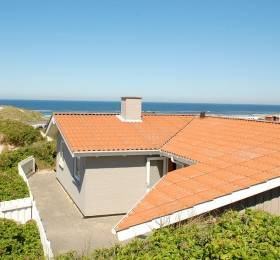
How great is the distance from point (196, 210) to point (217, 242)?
119 inches

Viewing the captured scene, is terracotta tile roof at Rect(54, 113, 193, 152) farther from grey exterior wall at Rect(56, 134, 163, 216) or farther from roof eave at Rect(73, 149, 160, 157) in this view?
grey exterior wall at Rect(56, 134, 163, 216)

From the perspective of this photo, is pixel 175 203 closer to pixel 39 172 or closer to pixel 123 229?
pixel 123 229

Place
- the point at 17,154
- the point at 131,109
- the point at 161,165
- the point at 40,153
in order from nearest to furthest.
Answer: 1. the point at 161,165
2. the point at 131,109
3. the point at 17,154
4. the point at 40,153

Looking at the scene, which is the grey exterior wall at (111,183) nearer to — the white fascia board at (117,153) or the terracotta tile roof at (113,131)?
the white fascia board at (117,153)

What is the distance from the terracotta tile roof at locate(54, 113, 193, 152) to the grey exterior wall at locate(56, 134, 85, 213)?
4.53 feet

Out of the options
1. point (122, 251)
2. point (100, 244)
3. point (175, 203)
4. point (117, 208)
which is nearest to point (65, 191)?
point (117, 208)

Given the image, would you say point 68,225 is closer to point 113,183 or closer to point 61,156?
point 113,183

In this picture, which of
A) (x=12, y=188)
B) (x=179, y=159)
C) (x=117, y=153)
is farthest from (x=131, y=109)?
(x=12, y=188)

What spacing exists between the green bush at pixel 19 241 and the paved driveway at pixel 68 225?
0.62 meters

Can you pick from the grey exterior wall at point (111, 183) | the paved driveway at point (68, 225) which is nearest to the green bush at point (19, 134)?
the paved driveway at point (68, 225)

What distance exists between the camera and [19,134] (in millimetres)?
27672

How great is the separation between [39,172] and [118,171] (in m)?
9.45

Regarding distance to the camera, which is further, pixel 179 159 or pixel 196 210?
pixel 179 159

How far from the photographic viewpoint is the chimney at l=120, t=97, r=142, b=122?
18.0m
